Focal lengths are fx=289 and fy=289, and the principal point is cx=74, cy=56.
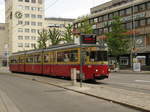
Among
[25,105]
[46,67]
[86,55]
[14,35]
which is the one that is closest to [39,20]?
[14,35]

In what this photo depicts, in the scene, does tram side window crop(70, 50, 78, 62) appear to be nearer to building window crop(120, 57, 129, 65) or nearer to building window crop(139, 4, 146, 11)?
building window crop(139, 4, 146, 11)

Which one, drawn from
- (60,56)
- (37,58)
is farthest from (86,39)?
(37,58)

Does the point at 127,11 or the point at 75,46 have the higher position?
the point at 127,11

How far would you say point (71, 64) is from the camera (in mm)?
22406

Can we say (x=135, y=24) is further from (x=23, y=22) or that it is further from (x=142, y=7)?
(x=23, y=22)

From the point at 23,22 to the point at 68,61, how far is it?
308 feet

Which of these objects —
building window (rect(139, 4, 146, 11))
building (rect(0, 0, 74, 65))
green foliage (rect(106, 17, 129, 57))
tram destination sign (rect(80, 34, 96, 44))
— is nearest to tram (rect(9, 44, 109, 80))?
tram destination sign (rect(80, 34, 96, 44))

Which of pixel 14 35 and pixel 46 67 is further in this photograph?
pixel 14 35

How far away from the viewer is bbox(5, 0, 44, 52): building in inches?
4392

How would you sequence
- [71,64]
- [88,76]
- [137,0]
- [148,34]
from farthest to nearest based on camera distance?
[137,0] < [148,34] < [71,64] < [88,76]

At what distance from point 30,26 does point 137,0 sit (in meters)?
62.8

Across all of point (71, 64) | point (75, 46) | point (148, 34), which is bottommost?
point (71, 64)

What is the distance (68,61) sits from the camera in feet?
75.5

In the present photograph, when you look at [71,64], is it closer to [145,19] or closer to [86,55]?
[86,55]
